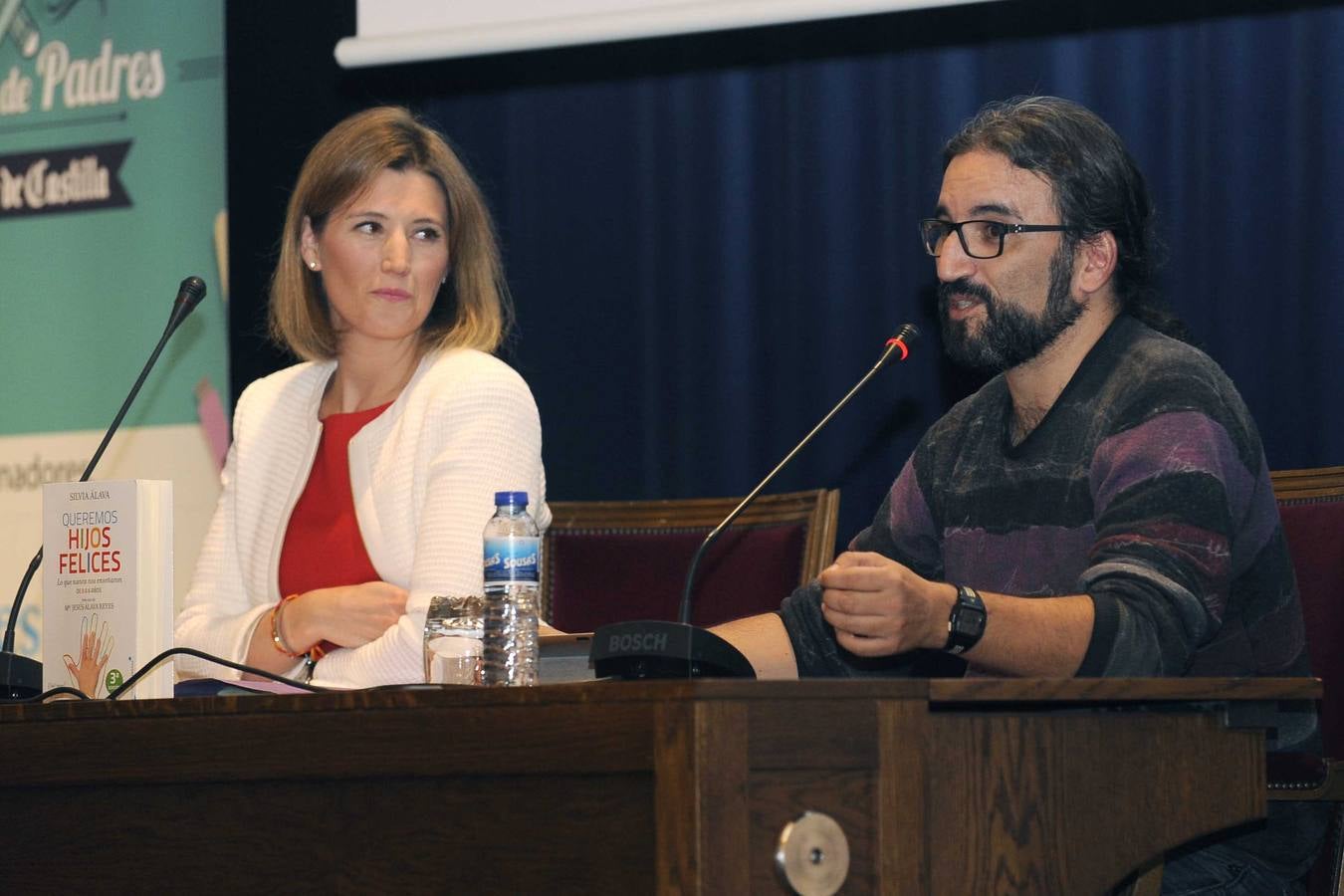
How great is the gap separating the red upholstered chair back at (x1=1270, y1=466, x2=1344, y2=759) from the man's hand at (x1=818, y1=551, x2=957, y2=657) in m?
0.82

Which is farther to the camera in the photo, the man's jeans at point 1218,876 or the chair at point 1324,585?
the chair at point 1324,585

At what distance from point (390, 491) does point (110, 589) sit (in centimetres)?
77

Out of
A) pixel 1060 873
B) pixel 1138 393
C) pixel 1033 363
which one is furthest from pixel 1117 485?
pixel 1060 873

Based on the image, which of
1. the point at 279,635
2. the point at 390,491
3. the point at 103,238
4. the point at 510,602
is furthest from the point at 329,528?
the point at 103,238

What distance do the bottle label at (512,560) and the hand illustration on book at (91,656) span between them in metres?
0.39

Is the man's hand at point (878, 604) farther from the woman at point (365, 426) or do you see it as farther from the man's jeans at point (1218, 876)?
the woman at point (365, 426)

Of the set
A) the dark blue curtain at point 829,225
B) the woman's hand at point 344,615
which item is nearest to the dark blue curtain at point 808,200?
the dark blue curtain at point 829,225

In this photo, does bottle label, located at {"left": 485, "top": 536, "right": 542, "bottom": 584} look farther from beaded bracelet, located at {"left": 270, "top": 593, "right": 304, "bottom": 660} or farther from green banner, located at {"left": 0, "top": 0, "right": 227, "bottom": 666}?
green banner, located at {"left": 0, "top": 0, "right": 227, "bottom": 666}

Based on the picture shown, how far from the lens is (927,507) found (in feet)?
7.73

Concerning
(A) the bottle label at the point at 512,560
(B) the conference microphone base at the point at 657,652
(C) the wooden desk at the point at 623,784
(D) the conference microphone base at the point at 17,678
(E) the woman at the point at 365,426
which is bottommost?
(C) the wooden desk at the point at 623,784

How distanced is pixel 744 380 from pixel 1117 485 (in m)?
1.34

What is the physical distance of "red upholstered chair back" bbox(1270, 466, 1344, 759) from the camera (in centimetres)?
218

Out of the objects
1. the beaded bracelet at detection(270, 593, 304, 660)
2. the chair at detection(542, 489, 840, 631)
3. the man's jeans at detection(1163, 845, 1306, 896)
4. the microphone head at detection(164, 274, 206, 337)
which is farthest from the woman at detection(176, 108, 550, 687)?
the man's jeans at detection(1163, 845, 1306, 896)

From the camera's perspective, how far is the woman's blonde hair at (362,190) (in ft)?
8.74
